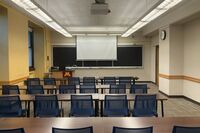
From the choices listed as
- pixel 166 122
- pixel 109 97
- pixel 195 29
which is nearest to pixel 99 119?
pixel 166 122

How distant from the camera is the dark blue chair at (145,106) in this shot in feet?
15.4

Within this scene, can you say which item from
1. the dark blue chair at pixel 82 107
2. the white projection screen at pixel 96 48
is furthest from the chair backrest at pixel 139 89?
the white projection screen at pixel 96 48

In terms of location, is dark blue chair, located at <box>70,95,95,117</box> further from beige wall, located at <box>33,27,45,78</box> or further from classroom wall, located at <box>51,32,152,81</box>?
classroom wall, located at <box>51,32,152,81</box>

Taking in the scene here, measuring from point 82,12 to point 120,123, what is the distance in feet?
21.1

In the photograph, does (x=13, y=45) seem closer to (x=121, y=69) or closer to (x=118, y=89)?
(x=118, y=89)

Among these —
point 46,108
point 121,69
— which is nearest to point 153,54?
point 121,69

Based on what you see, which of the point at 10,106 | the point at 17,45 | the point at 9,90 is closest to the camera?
the point at 10,106

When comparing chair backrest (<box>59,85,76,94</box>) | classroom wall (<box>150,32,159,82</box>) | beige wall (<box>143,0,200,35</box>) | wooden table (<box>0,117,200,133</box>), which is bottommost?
wooden table (<box>0,117,200,133</box>)

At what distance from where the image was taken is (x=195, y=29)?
8078mm

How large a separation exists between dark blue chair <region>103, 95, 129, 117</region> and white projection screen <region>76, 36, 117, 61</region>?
9.82 m

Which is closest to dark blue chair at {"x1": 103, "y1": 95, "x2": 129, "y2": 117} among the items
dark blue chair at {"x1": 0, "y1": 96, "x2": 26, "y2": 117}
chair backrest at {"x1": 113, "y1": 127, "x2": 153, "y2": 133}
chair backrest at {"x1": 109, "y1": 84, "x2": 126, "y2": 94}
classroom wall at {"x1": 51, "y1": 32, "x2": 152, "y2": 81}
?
chair backrest at {"x1": 109, "y1": 84, "x2": 126, "y2": 94}

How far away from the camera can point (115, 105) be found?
4723 mm

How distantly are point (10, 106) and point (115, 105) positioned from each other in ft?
6.58

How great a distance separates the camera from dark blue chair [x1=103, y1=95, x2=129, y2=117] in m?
4.68
